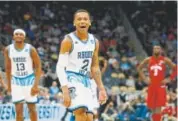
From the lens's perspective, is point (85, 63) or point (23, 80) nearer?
point (85, 63)

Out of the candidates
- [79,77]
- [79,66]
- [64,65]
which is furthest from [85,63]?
[64,65]

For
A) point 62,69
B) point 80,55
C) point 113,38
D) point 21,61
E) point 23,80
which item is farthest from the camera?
point 113,38

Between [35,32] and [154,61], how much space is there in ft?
39.3

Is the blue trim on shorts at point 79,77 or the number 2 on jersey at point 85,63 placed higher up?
the number 2 on jersey at point 85,63

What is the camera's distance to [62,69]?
964 centimetres

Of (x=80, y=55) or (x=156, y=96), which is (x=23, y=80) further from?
(x=156, y=96)

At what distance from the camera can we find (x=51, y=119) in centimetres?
1627

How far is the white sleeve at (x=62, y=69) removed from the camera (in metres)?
9.58

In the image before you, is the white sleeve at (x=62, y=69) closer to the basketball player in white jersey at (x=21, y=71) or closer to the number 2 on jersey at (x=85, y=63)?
the number 2 on jersey at (x=85, y=63)

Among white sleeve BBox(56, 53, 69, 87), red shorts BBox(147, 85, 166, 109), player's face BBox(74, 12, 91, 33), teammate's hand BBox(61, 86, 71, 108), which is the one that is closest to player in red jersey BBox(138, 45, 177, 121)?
red shorts BBox(147, 85, 166, 109)

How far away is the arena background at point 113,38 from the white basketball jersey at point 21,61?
11.5 ft

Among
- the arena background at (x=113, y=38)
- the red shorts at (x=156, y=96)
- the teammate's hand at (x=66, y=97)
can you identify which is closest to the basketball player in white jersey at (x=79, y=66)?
the teammate's hand at (x=66, y=97)

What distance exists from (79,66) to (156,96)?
19.2ft

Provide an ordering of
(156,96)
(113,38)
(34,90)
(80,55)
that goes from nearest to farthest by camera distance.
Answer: (80,55) < (34,90) < (156,96) < (113,38)
